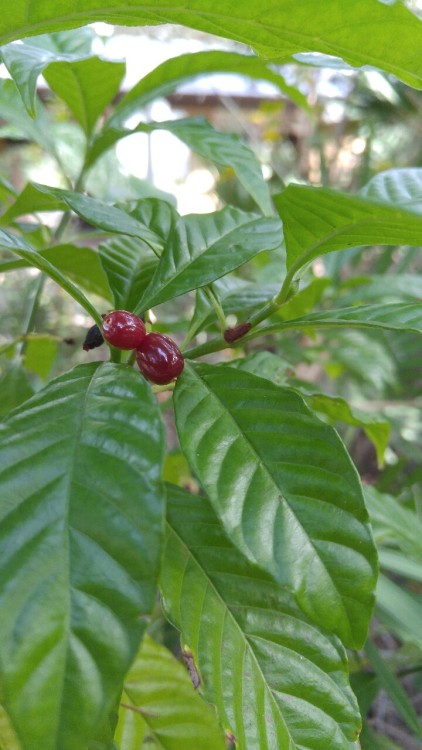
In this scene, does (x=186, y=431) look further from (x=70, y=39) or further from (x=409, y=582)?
(x=409, y=582)

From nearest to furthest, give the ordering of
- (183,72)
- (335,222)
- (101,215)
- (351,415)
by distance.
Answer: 1. (335,222)
2. (101,215)
3. (351,415)
4. (183,72)

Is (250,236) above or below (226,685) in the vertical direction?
above

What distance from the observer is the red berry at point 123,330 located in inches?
20.0

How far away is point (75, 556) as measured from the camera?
0.33 metres

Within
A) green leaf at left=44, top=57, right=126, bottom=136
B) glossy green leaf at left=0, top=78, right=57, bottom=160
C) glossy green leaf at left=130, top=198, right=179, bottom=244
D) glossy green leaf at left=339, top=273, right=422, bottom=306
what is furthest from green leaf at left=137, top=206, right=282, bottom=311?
glossy green leaf at left=339, top=273, right=422, bottom=306

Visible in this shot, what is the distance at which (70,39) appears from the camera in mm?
880

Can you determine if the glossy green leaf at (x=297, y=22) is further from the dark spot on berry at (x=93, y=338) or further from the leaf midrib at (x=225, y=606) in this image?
Result: the leaf midrib at (x=225, y=606)

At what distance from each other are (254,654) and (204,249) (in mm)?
381

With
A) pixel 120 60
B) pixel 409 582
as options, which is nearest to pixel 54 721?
pixel 120 60

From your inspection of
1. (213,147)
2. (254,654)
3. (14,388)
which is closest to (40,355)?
(14,388)

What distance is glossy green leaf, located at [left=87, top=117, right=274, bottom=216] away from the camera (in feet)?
2.59

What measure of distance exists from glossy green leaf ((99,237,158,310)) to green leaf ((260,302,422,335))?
0.51 feet

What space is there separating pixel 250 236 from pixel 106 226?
0.16m

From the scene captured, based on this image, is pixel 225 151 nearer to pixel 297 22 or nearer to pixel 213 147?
pixel 213 147
